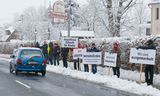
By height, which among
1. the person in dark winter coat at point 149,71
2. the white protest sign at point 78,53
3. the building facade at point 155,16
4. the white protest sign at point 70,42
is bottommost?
the person in dark winter coat at point 149,71

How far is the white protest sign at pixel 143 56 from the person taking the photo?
1722cm

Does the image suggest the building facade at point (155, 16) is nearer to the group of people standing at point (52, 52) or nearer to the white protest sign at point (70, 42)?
the group of people standing at point (52, 52)

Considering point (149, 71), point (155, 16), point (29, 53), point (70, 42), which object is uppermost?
point (155, 16)

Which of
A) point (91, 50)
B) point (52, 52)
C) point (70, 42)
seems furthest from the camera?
point (52, 52)

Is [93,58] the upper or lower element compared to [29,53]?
lower

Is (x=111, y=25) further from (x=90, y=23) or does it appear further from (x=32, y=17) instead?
(x=32, y=17)

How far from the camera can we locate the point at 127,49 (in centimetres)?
2319

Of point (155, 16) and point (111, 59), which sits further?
point (155, 16)

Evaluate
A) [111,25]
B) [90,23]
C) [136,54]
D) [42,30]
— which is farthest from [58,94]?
[42,30]

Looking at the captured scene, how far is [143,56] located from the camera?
1780 centimetres

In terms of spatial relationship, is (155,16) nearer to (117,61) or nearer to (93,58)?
(93,58)

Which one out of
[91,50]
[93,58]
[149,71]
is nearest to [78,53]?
[91,50]

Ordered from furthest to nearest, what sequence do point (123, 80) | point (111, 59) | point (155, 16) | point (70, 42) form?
point (155, 16), point (70, 42), point (111, 59), point (123, 80)

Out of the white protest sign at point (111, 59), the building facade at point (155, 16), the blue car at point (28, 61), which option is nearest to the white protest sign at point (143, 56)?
the white protest sign at point (111, 59)
